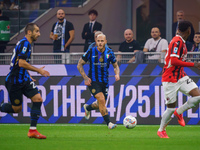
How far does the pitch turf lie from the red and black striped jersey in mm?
1147

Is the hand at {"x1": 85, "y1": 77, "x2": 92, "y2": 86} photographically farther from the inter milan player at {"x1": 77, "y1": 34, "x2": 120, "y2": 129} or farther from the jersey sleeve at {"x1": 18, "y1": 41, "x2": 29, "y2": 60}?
the jersey sleeve at {"x1": 18, "y1": 41, "x2": 29, "y2": 60}

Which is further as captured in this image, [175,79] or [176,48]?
[175,79]

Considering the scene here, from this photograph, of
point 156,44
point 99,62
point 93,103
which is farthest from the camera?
point 156,44

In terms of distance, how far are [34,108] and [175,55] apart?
2.78m

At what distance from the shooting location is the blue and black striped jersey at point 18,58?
9.29 meters

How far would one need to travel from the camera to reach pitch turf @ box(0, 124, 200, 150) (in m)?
8.16

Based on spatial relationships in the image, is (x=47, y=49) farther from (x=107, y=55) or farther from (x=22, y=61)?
(x=22, y=61)

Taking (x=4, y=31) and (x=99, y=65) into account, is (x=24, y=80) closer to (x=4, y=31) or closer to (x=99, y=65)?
(x=99, y=65)

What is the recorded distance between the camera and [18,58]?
30.8ft

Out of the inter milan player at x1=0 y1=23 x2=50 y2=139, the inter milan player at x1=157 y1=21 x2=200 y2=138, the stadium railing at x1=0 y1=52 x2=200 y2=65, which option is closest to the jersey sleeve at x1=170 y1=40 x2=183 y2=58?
the inter milan player at x1=157 y1=21 x2=200 y2=138

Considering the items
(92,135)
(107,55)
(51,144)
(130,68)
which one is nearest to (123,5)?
(130,68)

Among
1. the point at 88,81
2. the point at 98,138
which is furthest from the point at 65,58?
the point at 98,138

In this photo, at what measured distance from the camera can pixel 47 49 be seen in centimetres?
1731

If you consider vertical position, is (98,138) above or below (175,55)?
below
